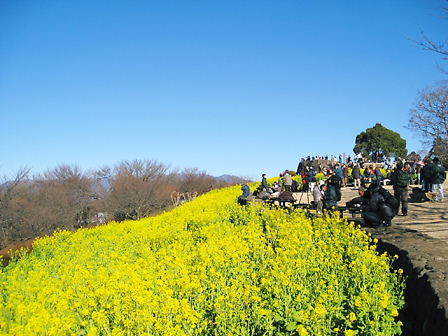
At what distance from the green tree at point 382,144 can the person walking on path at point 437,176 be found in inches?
1773

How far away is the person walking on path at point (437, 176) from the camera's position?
13844mm

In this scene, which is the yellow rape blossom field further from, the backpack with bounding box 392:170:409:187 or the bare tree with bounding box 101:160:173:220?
the bare tree with bounding box 101:160:173:220

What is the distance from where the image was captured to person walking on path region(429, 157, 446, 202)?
13844mm

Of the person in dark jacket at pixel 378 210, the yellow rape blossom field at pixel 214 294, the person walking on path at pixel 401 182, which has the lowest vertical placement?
the yellow rape blossom field at pixel 214 294

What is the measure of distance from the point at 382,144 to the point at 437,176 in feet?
157

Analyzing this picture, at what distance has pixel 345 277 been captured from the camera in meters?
6.06

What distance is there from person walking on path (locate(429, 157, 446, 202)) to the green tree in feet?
148

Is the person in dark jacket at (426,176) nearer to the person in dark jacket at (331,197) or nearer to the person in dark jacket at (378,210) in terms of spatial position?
the person in dark jacket at (331,197)

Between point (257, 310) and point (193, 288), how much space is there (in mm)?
1213

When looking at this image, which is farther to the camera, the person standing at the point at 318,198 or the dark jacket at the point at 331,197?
the person standing at the point at 318,198

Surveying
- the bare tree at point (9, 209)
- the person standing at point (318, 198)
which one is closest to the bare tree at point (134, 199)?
the bare tree at point (9, 209)

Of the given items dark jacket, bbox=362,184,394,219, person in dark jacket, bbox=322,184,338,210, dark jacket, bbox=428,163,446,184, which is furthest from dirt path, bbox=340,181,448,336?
dark jacket, bbox=428,163,446,184

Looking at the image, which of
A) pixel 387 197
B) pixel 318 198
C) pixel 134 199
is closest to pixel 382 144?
pixel 134 199

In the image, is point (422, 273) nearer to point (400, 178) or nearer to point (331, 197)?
point (331, 197)
